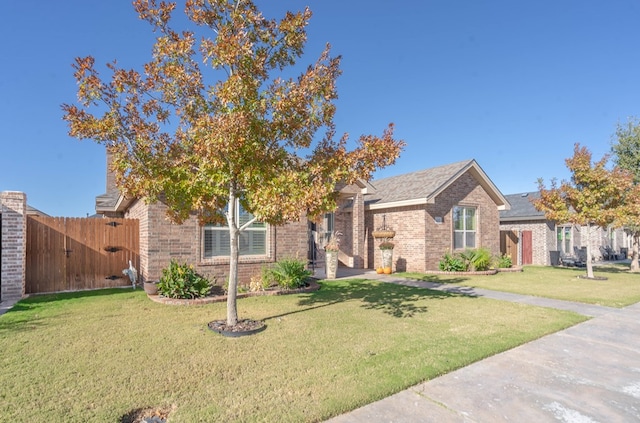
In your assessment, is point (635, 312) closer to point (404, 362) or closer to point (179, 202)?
point (404, 362)

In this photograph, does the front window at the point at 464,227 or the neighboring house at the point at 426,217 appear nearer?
the neighboring house at the point at 426,217

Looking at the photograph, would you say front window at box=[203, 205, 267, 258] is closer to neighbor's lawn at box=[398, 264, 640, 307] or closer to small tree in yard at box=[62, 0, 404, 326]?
small tree in yard at box=[62, 0, 404, 326]

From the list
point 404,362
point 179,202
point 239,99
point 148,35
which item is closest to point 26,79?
point 148,35

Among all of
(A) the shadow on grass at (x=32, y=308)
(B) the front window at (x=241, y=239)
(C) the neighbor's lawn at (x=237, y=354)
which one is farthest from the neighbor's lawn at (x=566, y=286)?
(A) the shadow on grass at (x=32, y=308)

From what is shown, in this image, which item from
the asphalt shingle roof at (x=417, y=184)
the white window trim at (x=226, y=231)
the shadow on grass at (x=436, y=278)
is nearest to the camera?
the white window trim at (x=226, y=231)

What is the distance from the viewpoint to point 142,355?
4715 millimetres

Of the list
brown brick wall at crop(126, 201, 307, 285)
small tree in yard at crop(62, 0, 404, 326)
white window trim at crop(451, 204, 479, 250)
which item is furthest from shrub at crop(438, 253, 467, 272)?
small tree in yard at crop(62, 0, 404, 326)

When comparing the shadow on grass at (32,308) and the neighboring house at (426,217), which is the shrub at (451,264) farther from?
the shadow on grass at (32,308)

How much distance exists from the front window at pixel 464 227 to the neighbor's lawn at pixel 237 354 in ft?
27.8

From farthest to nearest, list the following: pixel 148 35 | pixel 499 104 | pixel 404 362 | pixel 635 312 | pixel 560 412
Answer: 1. pixel 499 104
2. pixel 635 312
3. pixel 148 35
4. pixel 404 362
5. pixel 560 412

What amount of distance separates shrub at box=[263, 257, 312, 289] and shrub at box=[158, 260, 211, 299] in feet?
6.59

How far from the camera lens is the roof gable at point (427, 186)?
594 inches

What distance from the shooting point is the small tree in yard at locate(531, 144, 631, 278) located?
13461 mm

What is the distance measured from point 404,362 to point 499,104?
15.2 meters
